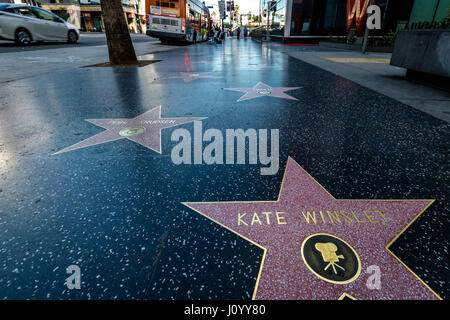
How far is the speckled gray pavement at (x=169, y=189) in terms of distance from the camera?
98cm

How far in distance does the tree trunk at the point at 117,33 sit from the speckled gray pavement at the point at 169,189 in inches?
171

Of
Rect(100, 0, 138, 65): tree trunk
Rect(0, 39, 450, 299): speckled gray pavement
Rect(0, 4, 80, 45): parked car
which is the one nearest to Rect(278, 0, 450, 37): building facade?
Rect(100, 0, 138, 65): tree trunk

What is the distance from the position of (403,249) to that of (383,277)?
9.1 inches

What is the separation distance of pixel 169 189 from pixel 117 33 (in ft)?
22.8

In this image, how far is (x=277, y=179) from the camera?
165cm

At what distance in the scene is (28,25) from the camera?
1252 centimetres

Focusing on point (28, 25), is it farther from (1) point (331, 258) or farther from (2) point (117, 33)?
(1) point (331, 258)

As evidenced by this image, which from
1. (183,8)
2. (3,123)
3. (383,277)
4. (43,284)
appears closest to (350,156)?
(383,277)

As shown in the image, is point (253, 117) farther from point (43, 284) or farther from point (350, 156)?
point (43, 284)

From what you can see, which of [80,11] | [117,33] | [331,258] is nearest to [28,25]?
[117,33]

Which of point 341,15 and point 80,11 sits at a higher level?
point 80,11

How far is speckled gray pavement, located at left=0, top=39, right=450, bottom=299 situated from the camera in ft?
3.21

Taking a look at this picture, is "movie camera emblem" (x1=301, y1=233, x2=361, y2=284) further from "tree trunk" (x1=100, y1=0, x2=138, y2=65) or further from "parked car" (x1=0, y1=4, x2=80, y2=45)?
"parked car" (x1=0, y1=4, x2=80, y2=45)

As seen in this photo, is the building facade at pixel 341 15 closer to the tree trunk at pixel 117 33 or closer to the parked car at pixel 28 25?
the tree trunk at pixel 117 33
